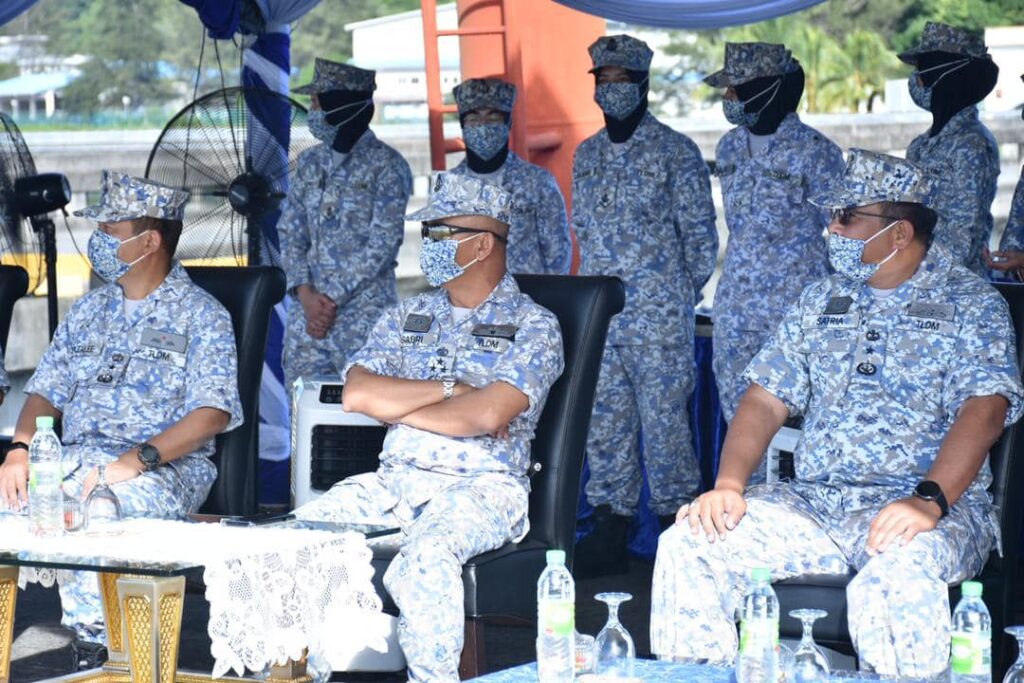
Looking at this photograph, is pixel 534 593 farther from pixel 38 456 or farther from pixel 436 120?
pixel 436 120

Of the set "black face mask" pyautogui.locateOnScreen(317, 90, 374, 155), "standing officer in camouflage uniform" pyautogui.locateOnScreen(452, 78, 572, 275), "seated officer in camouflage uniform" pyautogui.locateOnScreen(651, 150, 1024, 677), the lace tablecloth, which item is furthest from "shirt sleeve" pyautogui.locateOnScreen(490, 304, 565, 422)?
"black face mask" pyautogui.locateOnScreen(317, 90, 374, 155)

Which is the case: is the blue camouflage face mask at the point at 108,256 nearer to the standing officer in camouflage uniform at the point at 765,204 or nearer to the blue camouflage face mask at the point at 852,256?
the blue camouflage face mask at the point at 852,256

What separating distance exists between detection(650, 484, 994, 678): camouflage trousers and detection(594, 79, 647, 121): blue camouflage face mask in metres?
2.66

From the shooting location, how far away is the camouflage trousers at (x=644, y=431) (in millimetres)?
6281

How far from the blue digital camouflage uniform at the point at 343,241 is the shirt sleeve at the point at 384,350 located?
2.03 metres

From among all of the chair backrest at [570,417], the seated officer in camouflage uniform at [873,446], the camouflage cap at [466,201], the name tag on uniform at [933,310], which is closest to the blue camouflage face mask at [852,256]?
the seated officer in camouflage uniform at [873,446]

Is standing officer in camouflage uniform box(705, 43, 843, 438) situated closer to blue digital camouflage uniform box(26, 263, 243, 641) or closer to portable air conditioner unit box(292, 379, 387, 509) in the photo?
portable air conditioner unit box(292, 379, 387, 509)

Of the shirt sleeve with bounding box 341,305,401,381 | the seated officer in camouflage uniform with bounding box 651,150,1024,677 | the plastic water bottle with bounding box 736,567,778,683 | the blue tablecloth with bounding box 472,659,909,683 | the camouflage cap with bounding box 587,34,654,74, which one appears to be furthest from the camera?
the camouflage cap with bounding box 587,34,654,74

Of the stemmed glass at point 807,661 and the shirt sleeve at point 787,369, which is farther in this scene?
the shirt sleeve at point 787,369

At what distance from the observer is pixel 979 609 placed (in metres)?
3.17

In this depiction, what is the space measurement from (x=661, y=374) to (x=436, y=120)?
98.4 inches

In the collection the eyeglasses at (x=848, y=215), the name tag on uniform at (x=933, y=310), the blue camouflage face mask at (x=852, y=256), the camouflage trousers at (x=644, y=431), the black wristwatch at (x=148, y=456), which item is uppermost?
the eyeglasses at (x=848, y=215)

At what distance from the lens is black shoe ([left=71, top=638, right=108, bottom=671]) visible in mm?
4453

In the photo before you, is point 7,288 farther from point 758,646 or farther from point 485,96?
point 758,646
